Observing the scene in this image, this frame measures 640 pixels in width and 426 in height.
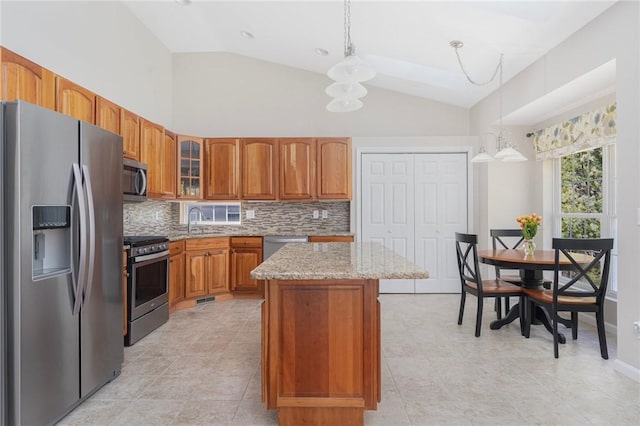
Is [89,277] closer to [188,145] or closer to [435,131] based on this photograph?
[188,145]

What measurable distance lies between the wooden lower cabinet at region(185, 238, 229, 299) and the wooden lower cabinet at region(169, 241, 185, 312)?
0.23 ft

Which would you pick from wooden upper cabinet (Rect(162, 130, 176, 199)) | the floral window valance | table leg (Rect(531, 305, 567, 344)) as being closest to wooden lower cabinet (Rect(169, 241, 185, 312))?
wooden upper cabinet (Rect(162, 130, 176, 199))

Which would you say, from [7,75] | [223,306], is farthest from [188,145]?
[7,75]

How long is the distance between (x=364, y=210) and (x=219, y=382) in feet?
10.5

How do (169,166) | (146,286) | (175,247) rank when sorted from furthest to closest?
(169,166)
(175,247)
(146,286)

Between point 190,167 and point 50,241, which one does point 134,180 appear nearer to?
point 190,167

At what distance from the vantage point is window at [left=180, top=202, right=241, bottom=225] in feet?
17.0

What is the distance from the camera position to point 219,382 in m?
2.38

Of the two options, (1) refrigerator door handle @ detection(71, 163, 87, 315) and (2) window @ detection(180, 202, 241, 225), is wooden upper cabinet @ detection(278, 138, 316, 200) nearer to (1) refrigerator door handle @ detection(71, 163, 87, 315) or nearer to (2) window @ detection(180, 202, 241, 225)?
(2) window @ detection(180, 202, 241, 225)

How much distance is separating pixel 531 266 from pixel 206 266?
3669 millimetres

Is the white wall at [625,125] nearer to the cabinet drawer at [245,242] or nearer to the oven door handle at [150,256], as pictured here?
the cabinet drawer at [245,242]

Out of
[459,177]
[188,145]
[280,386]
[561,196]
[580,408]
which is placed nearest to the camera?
[280,386]

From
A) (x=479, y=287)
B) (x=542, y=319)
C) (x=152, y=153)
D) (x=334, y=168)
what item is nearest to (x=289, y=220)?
(x=334, y=168)

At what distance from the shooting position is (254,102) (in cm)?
524
